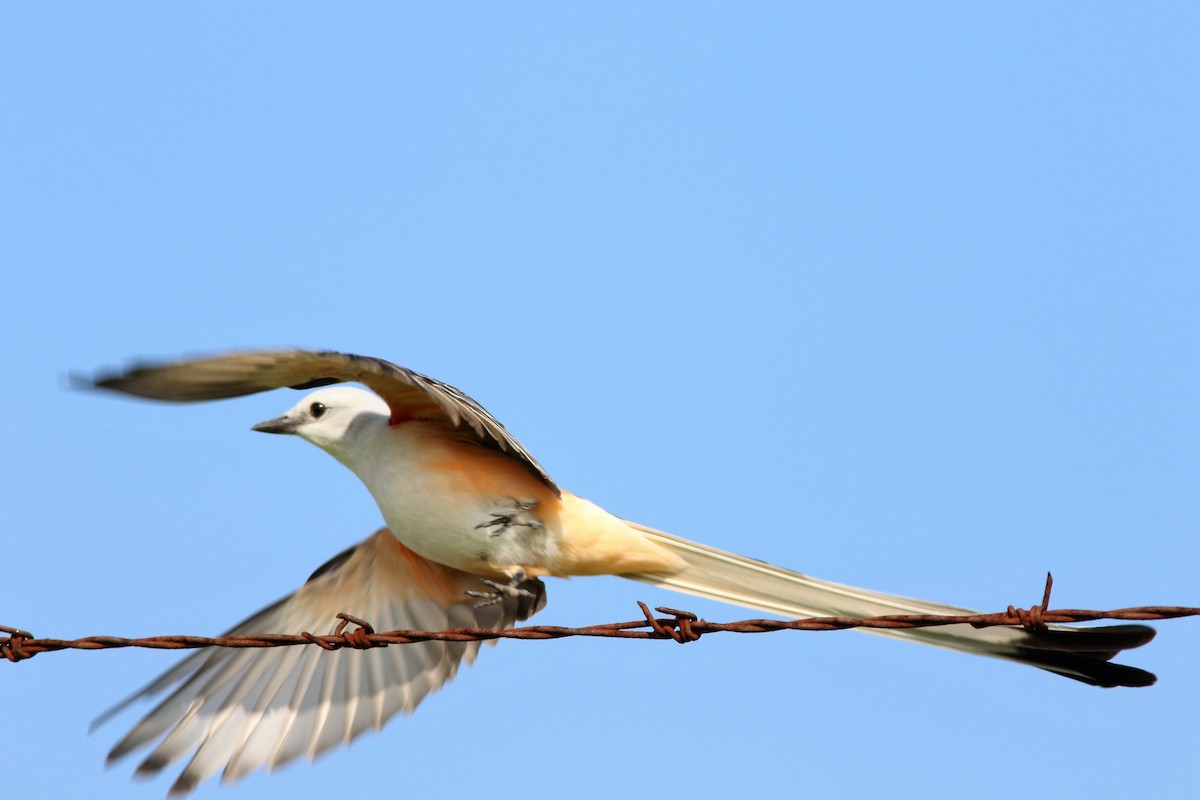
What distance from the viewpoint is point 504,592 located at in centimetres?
537

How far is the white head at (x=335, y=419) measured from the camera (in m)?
5.09

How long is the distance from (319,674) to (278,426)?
1.19 metres

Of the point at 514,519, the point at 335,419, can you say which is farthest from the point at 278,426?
the point at 514,519

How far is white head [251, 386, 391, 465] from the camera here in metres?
5.09

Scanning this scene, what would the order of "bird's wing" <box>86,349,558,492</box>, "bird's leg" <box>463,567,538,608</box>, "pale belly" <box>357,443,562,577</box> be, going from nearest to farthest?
"bird's wing" <box>86,349,558,492</box> < "pale belly" <box>357,443,562,577</box> < "bird's leg" <box>463,567,538,608</box>

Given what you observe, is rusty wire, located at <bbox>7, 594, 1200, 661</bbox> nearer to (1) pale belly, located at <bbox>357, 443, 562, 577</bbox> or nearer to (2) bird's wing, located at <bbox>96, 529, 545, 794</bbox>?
(1) pale belly, located at <bbox>357, 443, 562, 577</bbox>

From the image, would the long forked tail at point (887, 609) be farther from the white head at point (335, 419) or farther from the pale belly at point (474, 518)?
the white head at point (335, 419)

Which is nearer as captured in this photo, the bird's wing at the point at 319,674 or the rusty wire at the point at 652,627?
the rusty wire at the point at 652,627

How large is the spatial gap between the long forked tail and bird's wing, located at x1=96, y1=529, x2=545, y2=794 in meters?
0.80

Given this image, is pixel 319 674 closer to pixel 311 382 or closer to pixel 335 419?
pixel 335 419

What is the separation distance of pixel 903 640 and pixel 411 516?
1851 millimetres

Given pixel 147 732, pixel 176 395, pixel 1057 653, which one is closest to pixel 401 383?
pixel 176 395

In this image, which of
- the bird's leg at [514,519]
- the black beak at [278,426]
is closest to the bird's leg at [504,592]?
the bird's leg at [514,519]

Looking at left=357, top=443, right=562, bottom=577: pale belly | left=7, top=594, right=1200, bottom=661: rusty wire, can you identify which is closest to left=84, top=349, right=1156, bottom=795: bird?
left=357, top=443, right=562, bottom=577: pale belly
